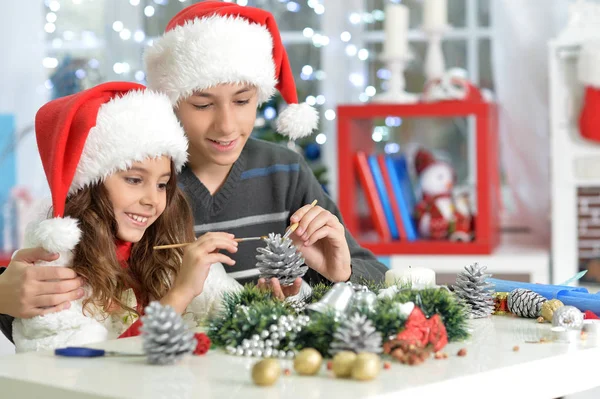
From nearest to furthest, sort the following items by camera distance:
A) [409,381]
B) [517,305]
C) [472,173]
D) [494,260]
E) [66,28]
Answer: [409,381] → [517,305] → [494,260] → [472,173] → [66,28]

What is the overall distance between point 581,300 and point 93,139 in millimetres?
793

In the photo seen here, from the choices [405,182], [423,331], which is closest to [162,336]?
[423,331]

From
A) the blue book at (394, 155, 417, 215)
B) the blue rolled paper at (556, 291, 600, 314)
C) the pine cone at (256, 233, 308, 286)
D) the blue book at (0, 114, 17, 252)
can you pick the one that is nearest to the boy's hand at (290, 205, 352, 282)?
the pine cone at (256, 233, 308, 286)

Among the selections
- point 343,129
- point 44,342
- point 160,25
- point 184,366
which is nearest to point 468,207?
point 343,129

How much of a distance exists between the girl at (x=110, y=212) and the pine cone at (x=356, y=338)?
37 cm

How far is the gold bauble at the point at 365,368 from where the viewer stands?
81cm

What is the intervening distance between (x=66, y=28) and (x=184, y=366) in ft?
10.0

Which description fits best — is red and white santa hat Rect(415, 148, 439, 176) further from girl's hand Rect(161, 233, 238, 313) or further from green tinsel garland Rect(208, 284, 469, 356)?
green tinsel garland Rect(208, 284, 469, 356)

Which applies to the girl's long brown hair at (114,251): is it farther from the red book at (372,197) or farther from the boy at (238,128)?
the red book at (372,197)

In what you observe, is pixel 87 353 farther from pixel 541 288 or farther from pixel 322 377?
pixel 541 288

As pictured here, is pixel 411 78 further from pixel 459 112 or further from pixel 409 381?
pixel 409 381

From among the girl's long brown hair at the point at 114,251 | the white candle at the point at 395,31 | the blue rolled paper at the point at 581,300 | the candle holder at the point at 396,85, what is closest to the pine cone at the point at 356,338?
the blue rolled paper at the point at 581,300

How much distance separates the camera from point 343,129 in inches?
124

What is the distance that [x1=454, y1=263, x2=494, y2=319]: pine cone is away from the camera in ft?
4.02
